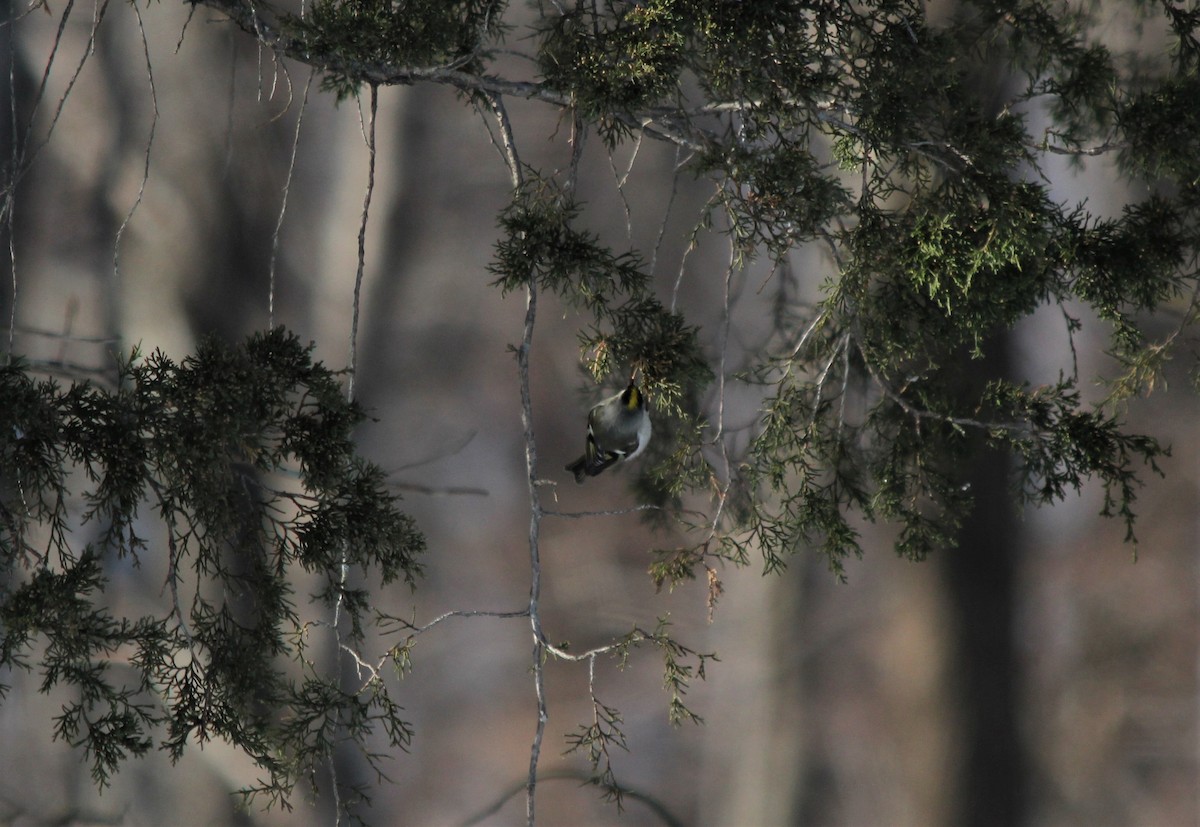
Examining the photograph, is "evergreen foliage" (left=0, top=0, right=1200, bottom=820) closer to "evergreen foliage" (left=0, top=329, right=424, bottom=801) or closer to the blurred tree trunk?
"evergreen foliage" (left=0, top=329, right=424, bottom=801)

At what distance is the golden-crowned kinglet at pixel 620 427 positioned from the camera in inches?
62.3

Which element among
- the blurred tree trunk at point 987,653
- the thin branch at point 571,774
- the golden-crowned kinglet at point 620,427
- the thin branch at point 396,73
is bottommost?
the thin branch at point 571,774

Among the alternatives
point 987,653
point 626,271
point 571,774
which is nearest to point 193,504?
point 626,271

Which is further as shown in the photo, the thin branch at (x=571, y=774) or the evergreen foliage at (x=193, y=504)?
the thin branch at (x=571, y=774)

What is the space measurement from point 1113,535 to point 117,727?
110 inches

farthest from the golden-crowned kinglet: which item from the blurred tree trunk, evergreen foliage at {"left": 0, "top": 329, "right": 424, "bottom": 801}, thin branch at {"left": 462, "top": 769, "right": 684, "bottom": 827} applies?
thin branch at {"left": 462, "top": 769, "right": 684, "bottom": 827}

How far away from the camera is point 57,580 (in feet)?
3.48

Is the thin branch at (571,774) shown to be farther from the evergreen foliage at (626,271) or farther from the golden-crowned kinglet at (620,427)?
the evergreen foliage at (626,271)

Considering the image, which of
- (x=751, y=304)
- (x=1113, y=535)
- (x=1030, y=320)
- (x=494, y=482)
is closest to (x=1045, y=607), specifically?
(x=1113, y=535)

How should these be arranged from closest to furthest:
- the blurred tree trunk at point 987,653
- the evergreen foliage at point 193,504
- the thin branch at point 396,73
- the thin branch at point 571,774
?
1. the evergreen foliage at point 193,504
2. the thin branch at point 396,73
3. the blurred tree trunk at point 987,653
4. the thin branch at point 571,774

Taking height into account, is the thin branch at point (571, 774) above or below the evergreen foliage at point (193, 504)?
above

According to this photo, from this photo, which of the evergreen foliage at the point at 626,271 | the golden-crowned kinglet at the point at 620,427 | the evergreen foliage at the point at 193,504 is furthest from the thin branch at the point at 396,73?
the golden-crowned kinglet at the point at 620,427

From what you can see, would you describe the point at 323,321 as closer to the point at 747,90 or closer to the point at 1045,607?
the point at 747,90

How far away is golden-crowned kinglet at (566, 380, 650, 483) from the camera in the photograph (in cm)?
158
